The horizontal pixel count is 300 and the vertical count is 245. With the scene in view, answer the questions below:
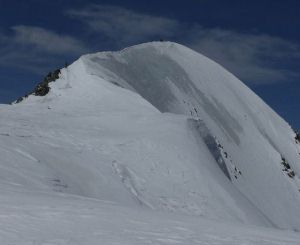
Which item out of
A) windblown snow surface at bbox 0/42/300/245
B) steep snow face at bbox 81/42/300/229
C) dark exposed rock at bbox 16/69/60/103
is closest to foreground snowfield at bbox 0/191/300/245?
windblown snow surface at bbox 0/42/300/245

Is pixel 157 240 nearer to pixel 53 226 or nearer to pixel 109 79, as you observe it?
pixel 53 226

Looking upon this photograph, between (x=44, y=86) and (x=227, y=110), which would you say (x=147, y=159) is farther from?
(x=227, y=110)

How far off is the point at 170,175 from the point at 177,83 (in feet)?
68.8

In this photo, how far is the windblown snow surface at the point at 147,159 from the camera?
8.46 m

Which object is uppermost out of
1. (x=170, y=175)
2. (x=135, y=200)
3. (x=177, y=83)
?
(x=177, y=83)

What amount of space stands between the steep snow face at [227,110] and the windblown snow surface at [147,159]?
0.12 m

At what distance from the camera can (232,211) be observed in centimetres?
1866

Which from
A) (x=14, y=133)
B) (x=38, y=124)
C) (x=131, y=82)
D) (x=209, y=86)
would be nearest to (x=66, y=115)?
(x=38, y=124)

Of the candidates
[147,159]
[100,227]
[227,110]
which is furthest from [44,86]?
[100,227]

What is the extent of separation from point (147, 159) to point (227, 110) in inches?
892

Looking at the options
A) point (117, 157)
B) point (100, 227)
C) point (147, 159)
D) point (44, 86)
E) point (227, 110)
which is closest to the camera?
point (100, 227)

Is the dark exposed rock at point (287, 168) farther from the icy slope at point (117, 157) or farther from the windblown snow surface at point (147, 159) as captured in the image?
the icy slope at point (117, 157)

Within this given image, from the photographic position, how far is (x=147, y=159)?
19422 mm

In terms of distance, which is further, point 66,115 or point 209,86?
point 209,86
